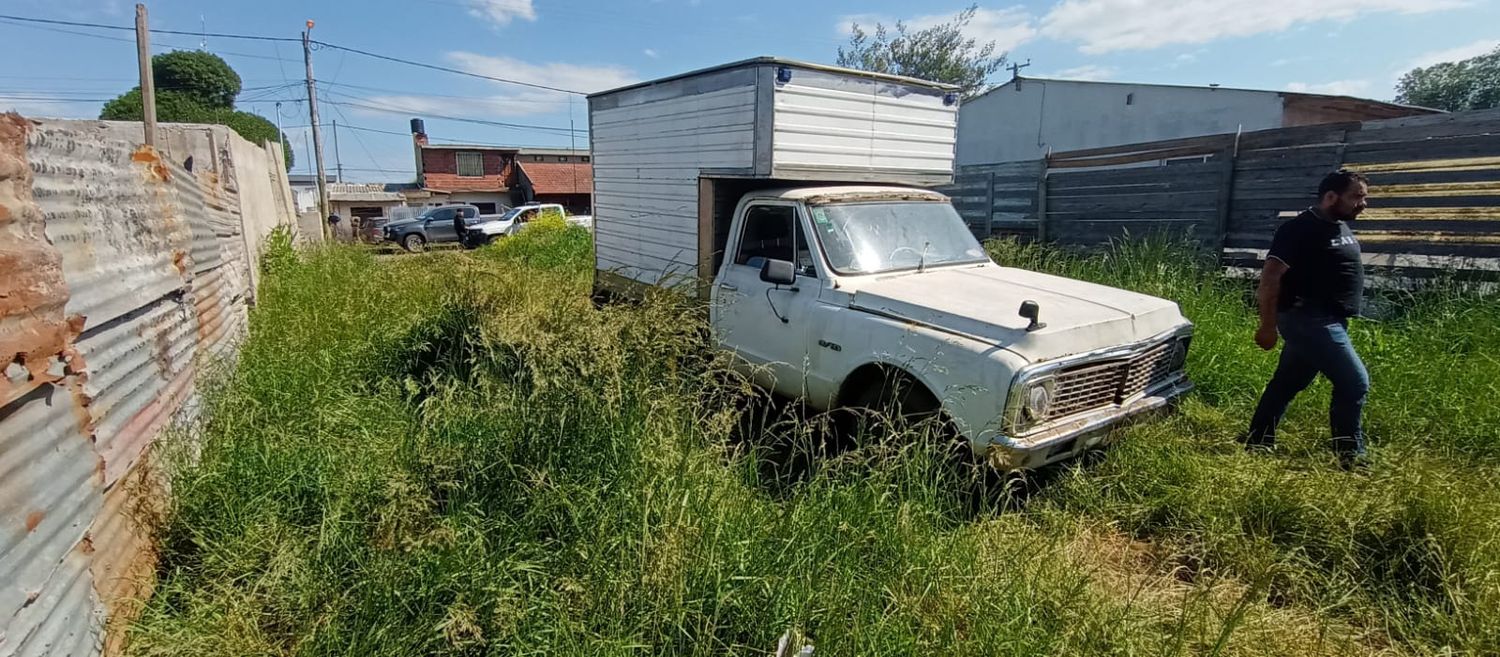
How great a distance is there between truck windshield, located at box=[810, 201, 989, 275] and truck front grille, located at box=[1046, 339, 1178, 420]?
4.49 ft

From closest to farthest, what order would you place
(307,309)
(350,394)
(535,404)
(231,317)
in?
(535,404)
(350,394)
(231,317)
(307,309)

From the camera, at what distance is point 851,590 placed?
231 centimetres

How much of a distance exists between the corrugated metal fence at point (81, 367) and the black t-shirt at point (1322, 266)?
5.41m

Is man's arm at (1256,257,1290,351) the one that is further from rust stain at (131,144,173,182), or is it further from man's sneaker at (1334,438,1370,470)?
rust stain at (131,144,173,182)

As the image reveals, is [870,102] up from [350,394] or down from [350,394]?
up

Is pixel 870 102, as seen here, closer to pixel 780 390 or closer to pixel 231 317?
pixel 780 390

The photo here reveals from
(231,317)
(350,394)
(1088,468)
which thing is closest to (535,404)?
(350,394)

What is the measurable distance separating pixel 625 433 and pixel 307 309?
17.6ft

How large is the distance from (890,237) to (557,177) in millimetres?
39533

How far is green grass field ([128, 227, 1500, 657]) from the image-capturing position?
7.40 feet

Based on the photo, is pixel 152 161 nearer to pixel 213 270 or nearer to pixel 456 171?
pixel 213 270

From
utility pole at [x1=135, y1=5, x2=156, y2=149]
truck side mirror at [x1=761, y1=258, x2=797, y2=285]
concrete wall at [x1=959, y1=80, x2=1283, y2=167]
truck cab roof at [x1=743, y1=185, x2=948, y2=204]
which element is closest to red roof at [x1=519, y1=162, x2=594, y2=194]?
concrete wall at [x1=959, y1=80, x2=1283, y2=167]

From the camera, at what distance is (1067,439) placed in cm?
313

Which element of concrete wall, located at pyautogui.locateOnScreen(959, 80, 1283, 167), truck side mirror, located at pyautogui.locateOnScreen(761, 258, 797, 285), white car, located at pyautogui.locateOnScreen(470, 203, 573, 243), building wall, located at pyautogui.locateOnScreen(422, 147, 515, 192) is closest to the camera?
truck side mirror, located at pyautogui.locateOnScreen(761, 258, 797, 285)
